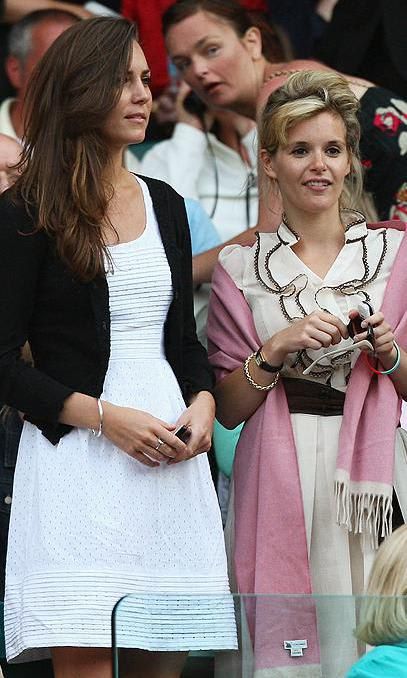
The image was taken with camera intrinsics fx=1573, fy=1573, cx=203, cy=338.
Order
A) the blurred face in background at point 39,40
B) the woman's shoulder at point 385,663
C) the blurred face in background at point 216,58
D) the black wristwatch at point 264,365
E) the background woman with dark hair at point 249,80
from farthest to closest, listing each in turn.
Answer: the blurred face in background at point 39,40
the blurred face in background at point 216,58
the background woman with dark hair at point 249,80
the black wristwatch at point 264,365
the woman's shoulder at point 385,663

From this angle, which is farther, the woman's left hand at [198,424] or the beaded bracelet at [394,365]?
the beaded bracelet at [394,365]

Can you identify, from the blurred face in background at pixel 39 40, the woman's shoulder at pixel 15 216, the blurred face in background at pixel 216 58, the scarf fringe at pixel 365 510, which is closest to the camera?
the woman's shoulder at pixel 15 216

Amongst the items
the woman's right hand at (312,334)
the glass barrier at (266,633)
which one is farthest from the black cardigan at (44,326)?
the glass barrier at (266,633)

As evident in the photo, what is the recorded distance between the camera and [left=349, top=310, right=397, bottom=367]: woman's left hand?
13.0 feet

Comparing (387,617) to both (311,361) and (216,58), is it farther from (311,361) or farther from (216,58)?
(216,58)

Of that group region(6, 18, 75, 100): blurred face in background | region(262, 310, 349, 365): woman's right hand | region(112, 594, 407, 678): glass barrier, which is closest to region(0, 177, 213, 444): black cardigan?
region(262, 310, 349, 365): woman's right hand

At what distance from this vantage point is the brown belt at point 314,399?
13.7ft

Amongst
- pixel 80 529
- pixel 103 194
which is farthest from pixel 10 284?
pixel 80 529

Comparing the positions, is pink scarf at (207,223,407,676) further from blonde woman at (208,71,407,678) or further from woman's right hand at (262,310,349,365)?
woman's right hand at (262,310,349,365)

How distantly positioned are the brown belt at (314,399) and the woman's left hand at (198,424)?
0.28 m

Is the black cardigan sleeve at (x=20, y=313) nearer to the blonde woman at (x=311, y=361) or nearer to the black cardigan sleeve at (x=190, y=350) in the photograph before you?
the black cardigan sleeve at (x=190, y=350)

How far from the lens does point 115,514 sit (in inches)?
152

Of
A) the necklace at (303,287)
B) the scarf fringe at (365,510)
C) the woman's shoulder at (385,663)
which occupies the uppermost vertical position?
the necklace at (303,287)

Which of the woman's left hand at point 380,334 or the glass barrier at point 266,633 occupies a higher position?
the woman's left hand at point 380,334
